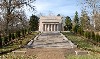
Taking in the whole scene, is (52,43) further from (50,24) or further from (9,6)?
(50,24)

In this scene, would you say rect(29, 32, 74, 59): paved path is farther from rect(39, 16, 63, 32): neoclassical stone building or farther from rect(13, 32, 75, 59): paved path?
rect(39, 16, 63, 32): neoclassical stone building

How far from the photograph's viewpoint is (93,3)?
43.6 meters

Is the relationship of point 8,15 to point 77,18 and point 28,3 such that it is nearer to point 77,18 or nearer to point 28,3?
point 28,3

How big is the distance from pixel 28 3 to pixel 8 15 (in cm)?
Result: 393

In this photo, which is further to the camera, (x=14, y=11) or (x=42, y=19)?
(x=42, y=19)

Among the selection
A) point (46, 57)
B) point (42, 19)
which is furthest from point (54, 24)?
point (46, 57)

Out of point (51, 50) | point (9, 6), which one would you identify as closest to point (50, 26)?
point (9, 6)

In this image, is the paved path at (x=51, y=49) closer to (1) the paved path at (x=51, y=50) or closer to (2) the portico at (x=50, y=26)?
(1) the paved path at (x=51, y=50)

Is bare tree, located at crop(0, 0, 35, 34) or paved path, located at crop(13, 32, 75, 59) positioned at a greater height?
bare tree, located at crop(0, 0, 35, 34)

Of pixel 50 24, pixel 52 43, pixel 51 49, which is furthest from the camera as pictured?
pixel 50 24

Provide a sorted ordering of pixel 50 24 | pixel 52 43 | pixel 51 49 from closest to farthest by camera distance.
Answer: pixel 51 49
pixel 52 43
pixel 50 24

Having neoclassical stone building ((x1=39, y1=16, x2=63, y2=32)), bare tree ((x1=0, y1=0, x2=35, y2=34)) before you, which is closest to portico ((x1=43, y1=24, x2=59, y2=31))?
neoclassical stone building ((x1=39, y1=16, x2=63, y2=32))

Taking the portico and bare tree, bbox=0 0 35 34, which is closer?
bare tree, bbox=0 0 35 34

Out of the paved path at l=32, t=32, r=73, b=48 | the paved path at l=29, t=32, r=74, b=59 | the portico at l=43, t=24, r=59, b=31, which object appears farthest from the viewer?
the portico at l=43, t=24, r=59, b=31
